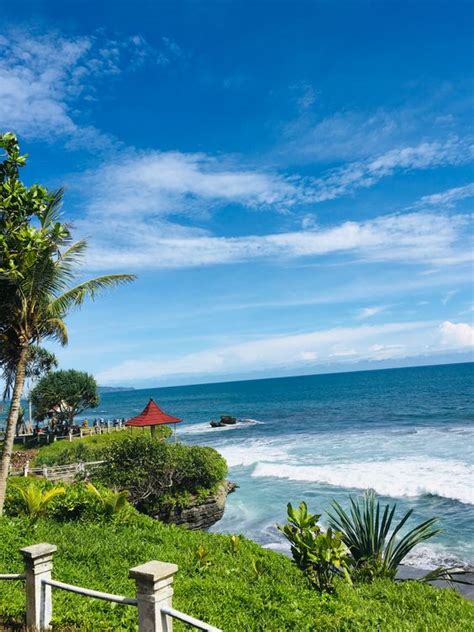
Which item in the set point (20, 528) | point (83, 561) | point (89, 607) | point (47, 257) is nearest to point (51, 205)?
point (47, 257)

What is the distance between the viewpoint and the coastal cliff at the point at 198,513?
20203 mm

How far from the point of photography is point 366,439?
1809 inches

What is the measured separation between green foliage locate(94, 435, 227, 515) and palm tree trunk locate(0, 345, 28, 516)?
7517 mm

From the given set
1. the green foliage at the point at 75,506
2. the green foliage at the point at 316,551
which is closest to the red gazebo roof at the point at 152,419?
the green foliage at the point at 75,506

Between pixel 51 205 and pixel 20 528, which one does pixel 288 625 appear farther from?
pixel 51 205

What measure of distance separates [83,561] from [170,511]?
1207 cm

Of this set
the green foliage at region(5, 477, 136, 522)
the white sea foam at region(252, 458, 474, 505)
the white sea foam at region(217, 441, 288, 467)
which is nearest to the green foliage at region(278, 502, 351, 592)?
the green foliage at region(5, 477, 136, 522)

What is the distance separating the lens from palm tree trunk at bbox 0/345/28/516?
12.5 meters

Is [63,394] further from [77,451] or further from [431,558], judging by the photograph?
[431,558]

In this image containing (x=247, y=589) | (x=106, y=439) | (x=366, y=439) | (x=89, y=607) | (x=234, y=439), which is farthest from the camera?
(x=234, y=439)

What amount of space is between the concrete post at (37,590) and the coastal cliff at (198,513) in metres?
14.6

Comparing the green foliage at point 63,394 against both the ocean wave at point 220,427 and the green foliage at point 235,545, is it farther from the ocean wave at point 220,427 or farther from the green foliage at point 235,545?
the green foliage at point 235,545

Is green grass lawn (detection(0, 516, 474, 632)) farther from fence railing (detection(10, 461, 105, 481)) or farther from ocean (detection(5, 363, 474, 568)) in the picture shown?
fence railing (detection(10, 461, 105, 481))

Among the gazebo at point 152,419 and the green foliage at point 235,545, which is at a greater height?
the gazebo at point 152,419
